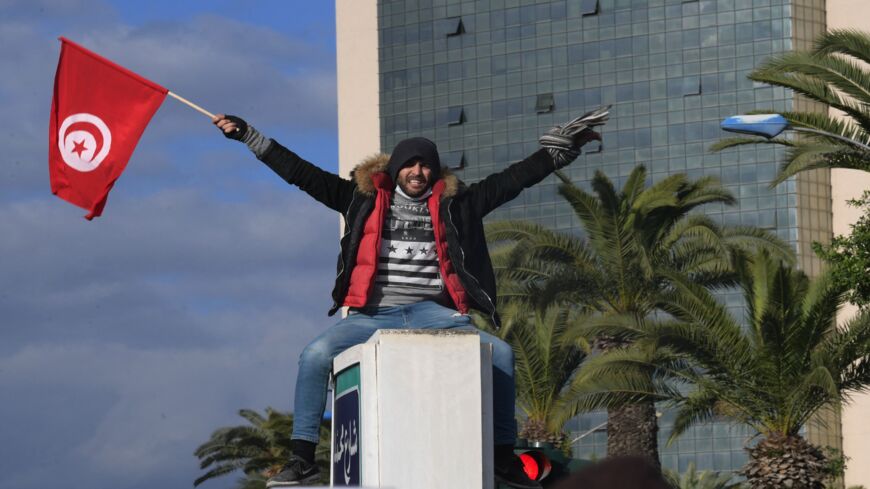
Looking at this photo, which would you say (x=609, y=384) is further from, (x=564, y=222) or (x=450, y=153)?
(x=450, y=153)

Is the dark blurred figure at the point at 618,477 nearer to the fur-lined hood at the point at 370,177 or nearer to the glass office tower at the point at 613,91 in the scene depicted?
the fur-lined hood at the point at 370,177

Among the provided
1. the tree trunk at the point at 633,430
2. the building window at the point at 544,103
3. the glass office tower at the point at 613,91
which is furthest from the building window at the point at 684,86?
the tree trunk at the point at 633,430

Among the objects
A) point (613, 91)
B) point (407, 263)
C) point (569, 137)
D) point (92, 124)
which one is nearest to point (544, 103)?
point (613, 91)

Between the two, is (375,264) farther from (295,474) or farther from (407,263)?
(295,474)

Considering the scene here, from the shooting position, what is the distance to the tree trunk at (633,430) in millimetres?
34000

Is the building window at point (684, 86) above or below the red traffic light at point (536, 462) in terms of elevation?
above

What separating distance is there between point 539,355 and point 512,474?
25.9 meters

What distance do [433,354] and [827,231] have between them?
7154 centimetres

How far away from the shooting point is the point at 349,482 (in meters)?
9.12

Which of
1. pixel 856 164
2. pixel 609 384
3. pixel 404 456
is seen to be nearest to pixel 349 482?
pixel 404 456

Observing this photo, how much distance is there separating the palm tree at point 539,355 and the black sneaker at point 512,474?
81.6ft

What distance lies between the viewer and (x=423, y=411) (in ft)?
28.5

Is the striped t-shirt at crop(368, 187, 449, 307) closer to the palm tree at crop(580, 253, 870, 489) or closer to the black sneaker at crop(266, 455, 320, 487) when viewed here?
the black sneaker at crop(266, 455, 320, 487)

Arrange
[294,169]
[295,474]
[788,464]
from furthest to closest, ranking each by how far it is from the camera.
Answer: [788,464] < [294,169] < [295,474]
